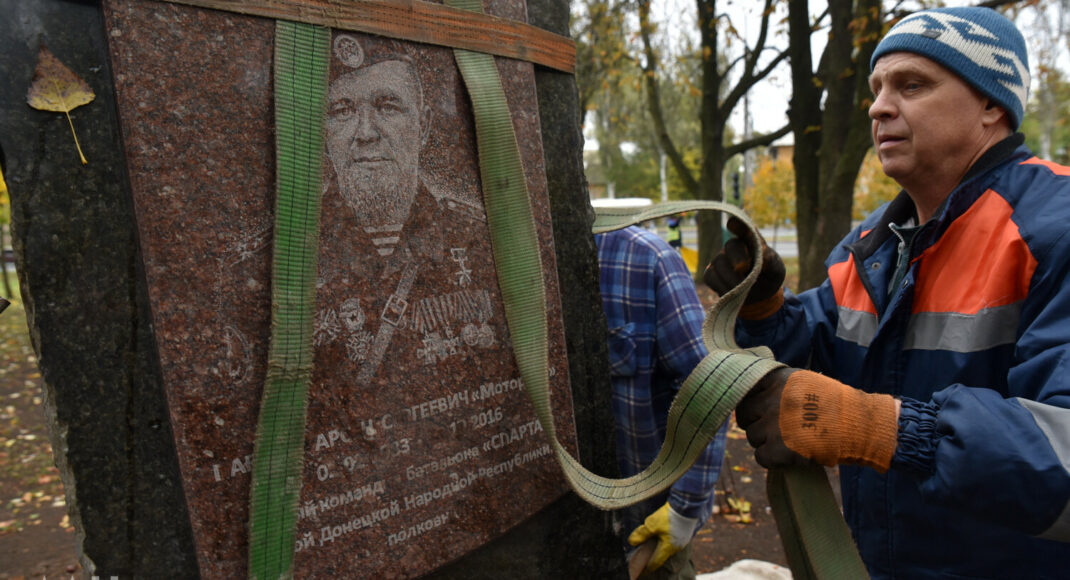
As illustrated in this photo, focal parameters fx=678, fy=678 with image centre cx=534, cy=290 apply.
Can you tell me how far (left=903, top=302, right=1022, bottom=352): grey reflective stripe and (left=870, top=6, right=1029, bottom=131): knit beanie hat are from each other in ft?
1.68

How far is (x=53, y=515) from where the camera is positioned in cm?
528

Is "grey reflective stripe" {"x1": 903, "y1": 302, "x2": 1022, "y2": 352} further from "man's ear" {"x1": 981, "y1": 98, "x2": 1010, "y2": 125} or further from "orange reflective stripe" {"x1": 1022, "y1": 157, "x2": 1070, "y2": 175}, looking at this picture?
"man's ear" {"x1": 981, "y1": 98, "x2": 1010, "y2": 125}

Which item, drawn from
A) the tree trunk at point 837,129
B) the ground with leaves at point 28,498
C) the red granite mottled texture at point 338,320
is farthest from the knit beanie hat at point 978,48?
the tree trunk at point 837,129

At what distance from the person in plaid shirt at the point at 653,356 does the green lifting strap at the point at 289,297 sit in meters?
1.31

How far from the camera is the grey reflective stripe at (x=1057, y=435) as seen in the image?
1.16 metres

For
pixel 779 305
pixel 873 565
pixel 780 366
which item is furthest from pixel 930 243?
pixel 873 565

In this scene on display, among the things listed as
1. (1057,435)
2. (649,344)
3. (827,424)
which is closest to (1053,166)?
(1057,435)

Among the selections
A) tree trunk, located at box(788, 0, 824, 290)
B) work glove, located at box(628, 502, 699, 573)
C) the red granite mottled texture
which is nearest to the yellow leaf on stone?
the red granite mottled texture

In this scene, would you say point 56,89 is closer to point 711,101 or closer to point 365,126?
point 365,126

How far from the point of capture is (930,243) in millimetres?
1683

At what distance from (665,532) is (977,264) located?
129 centimetres

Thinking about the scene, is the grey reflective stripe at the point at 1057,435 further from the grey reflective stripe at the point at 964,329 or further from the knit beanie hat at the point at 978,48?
the knit beanie hat at the point at 978,48

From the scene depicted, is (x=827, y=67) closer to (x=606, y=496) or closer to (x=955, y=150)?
(x=955, y=150)

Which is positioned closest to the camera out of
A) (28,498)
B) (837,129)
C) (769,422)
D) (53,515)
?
(769,422)
